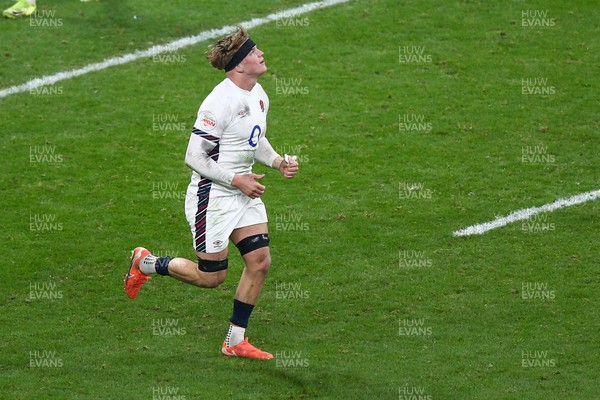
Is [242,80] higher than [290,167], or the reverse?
[242,80]

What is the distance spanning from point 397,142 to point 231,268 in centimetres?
336

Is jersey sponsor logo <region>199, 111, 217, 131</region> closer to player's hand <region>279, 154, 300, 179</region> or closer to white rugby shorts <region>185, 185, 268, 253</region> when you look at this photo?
white rugby shorts <region>185, 185, 268, 253</region>

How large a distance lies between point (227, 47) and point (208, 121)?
0.63 m

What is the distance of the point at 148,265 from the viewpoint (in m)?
10.3

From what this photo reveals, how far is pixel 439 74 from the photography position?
15.7 meters

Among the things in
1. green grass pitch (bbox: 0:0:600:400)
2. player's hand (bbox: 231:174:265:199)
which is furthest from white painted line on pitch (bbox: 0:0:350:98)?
player's hand (bbox: 231:174:265:199)

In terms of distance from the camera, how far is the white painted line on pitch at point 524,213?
1226 centimetres

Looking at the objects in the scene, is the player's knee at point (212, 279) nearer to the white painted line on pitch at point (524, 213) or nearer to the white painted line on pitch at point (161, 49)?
the white painted line on pitch at point (524, 213)

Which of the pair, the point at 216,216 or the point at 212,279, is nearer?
the point at 216,216

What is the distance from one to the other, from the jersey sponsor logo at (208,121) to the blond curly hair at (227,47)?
488mm

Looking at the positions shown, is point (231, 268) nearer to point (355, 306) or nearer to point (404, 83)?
point (355, 306)

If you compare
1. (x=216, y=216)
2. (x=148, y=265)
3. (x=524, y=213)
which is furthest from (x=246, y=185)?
(x=524, y=213)

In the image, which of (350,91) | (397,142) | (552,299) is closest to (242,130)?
(552,299)

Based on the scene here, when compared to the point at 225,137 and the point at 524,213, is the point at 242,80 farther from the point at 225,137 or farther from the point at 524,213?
the point at 524,213
